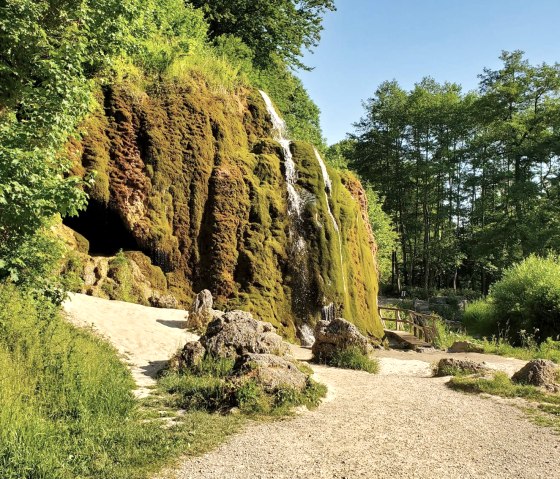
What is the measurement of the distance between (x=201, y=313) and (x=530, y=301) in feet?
47.6

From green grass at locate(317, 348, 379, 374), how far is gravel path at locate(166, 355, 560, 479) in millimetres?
2486

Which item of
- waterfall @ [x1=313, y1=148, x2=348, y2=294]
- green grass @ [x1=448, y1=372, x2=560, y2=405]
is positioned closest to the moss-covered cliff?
waterfall @ [x1=313, y1=148, x2=348, y2=294]

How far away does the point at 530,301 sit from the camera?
18891 millimetres

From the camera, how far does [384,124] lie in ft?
139

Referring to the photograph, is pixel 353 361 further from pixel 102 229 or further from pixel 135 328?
pixel 102 229

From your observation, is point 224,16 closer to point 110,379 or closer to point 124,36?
point 124,36

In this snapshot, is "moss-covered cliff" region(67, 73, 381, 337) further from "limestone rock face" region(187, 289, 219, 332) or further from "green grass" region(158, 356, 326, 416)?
"green grass" region(158, 356, 326, 416)

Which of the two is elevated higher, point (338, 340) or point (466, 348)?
point (338, 340)

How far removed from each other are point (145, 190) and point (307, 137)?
14365mm

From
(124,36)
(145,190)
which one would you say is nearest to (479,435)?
(124,36)

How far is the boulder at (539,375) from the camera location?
8.96 metres

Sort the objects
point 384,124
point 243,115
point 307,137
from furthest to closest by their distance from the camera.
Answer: point 384,124 → point 307,137 → point 243,115

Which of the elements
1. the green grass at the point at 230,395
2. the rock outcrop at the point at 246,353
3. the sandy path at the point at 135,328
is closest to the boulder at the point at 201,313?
the sandy path at the point at 135,328

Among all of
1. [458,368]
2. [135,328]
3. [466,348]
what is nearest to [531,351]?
[466,348]
